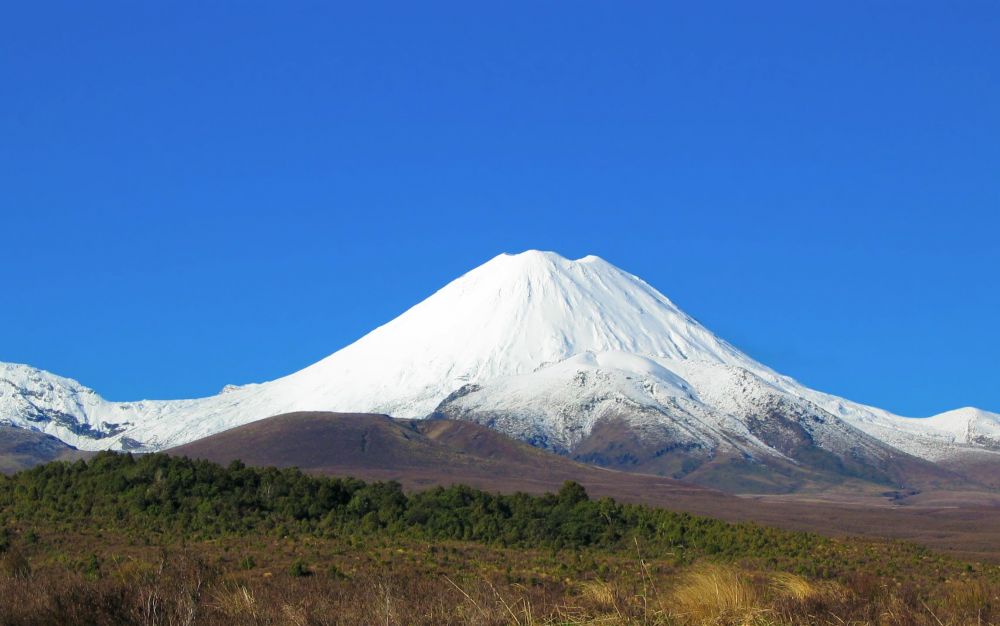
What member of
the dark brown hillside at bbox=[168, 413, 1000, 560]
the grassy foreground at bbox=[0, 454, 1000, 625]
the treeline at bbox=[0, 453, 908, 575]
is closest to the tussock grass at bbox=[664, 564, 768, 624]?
the grassy foreground at bbox=[0, 454, 1000, 625]

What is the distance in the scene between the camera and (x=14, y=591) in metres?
19.2

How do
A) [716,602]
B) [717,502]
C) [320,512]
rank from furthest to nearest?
[717,502] < [320,512] < [716,602]

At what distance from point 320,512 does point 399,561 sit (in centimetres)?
1438

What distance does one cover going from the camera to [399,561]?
3984 cm

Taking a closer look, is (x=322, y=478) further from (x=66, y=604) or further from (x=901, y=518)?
(x=901, y=518)

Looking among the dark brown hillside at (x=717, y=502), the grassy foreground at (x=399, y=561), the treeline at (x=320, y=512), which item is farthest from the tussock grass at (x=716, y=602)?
the dark brown hillside at (x=717, y=502)

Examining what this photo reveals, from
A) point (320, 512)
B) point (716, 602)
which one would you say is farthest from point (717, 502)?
point (716, 602)

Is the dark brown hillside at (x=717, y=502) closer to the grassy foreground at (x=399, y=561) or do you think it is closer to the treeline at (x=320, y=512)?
the treeline at (x=320, y=512)

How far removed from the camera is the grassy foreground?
16969 mm

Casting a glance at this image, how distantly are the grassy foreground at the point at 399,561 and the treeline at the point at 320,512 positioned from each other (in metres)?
0.11

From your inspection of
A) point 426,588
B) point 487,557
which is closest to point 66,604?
point 426,588

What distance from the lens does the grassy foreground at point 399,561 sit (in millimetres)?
16969

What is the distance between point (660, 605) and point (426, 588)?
7957 millimetres

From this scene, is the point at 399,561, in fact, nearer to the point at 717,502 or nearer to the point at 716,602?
the point at 716,602
